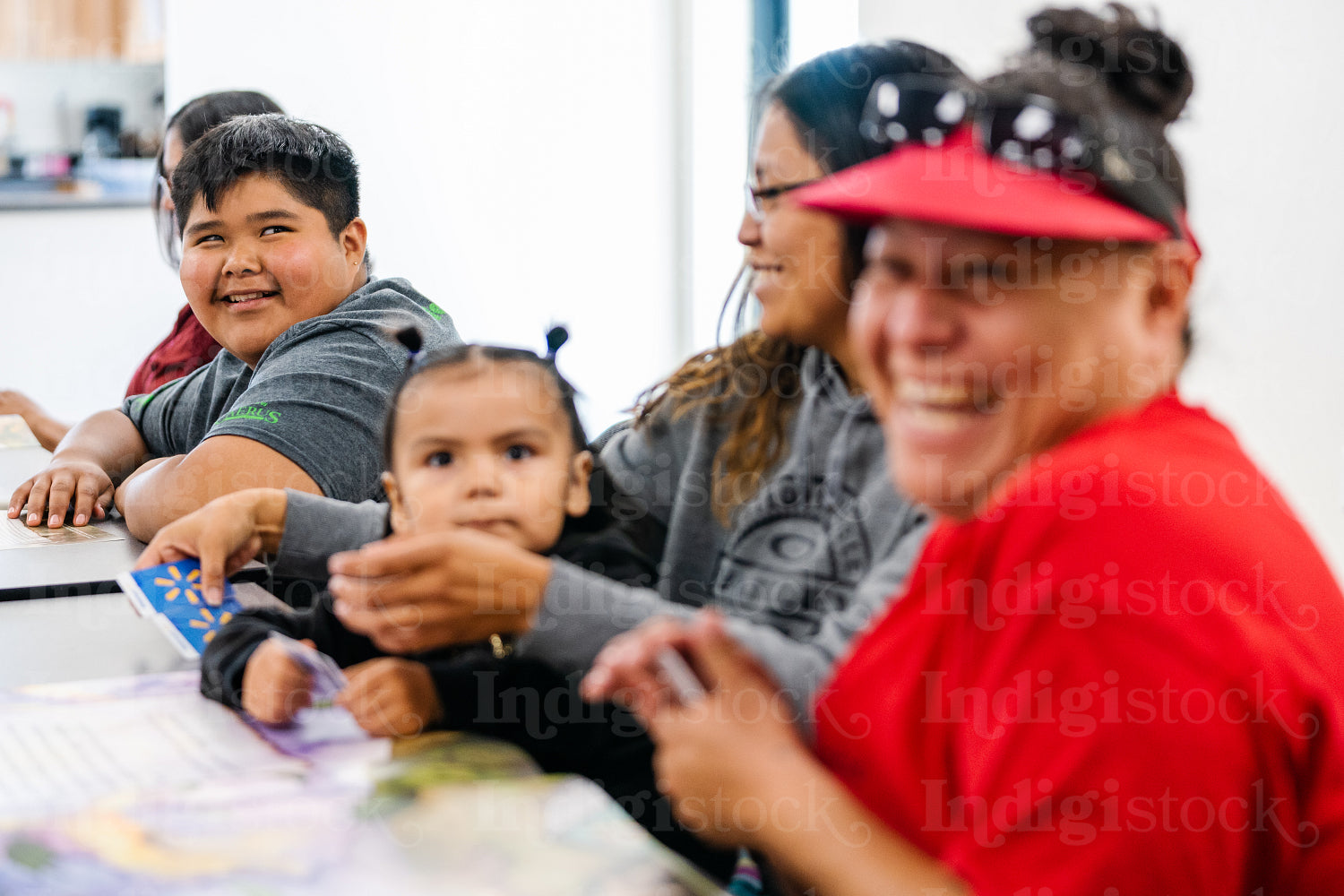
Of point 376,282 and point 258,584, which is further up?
point 376,282

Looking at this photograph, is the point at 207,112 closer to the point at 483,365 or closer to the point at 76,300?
the point at 483,365

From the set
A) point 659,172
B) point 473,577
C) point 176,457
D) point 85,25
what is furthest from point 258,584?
point 85,25

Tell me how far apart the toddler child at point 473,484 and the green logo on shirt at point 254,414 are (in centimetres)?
49

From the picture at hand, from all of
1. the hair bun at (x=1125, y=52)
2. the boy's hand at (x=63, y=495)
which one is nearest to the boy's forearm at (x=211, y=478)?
the boy's hand at (x=63, y=495)

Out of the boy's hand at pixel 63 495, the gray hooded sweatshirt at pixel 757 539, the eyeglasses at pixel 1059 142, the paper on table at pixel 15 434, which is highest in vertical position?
the eyeglasses at pixel 1059 142

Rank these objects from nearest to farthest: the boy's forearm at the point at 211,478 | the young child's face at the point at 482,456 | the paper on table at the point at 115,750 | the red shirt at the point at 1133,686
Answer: the red shirt at the point at 1133,686 < the paper on table at the point at 115,750 < the young child's face at the point at 482,456 < the boy's forearm at the point at 211,478

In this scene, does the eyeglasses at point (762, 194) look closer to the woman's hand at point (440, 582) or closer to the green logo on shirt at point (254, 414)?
the woman's hand at point (440, 582)

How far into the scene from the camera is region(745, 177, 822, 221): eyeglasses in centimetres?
107

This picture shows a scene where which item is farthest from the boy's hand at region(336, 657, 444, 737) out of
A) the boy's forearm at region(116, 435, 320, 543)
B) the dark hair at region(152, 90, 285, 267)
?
the dark hair at region(152, 90, 285, 267)

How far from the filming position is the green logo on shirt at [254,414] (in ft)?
5.08

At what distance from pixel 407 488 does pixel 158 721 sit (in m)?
0.26

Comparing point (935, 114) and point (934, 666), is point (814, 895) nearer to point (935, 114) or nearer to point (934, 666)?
point (934, 666)

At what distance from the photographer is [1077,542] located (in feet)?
1.90

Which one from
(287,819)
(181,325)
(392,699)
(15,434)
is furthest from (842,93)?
(15,434)
